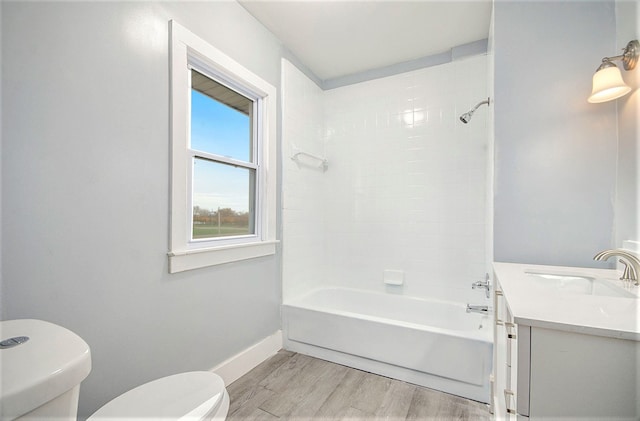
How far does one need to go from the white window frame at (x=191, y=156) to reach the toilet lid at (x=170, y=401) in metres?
0.60

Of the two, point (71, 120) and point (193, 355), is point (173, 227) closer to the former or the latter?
point (71, 120)

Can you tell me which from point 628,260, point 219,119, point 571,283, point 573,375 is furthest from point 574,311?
point 219,119

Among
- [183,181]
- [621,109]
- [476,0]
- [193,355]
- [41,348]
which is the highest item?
[476,0]

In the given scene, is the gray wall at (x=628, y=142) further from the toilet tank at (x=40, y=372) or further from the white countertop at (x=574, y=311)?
the toilet tank at (x=40, y=372)

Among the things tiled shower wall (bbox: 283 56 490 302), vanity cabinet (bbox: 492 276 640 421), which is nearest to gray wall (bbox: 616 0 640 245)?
tiled shower wall (bbox: 283 56 490 302)

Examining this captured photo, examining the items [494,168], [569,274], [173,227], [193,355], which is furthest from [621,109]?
[193,355]

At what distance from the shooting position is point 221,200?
2.01 m

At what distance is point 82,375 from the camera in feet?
2.27

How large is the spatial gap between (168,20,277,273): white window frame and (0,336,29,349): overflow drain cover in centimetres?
81

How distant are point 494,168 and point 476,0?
1.17m

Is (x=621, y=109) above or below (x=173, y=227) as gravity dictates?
above

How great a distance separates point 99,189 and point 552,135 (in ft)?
7.75

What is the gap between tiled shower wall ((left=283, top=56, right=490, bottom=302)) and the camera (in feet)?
8.20

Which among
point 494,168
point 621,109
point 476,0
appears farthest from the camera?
point 476,0
